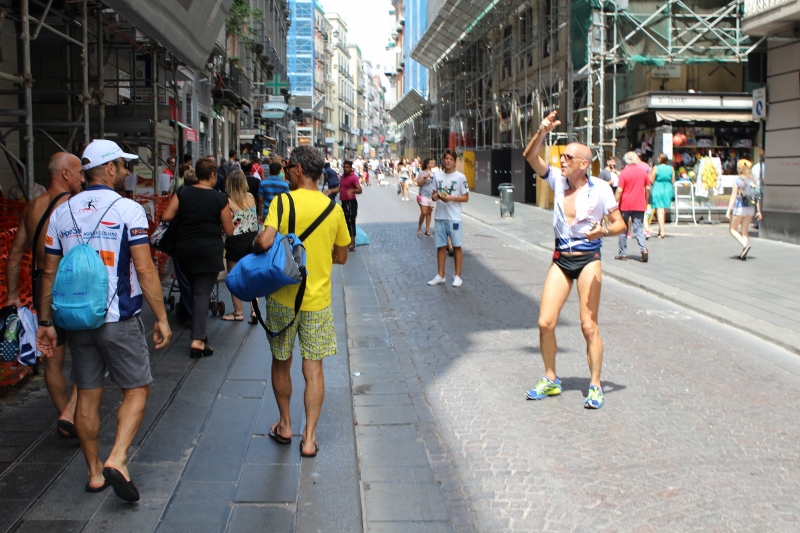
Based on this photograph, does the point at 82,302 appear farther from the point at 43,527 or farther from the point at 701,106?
the point at 701,106

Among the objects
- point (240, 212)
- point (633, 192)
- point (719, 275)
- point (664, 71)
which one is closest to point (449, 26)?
point (664, 71)

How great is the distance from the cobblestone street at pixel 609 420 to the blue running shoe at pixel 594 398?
0.06 m

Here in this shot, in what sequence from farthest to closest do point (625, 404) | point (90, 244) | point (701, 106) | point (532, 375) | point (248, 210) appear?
1. point (701, 106)
2. point (248, 210)
3. point (532, 375)
4. point (625, 404)
5. point (90, 244)

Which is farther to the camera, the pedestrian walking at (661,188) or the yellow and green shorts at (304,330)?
the pedestrian walking at (661,188)

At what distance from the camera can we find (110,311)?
4250 mm

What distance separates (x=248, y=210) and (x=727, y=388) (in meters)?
4.72

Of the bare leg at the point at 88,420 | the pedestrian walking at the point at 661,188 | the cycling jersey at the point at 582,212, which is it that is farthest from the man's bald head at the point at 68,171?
the pedestrian walking at the point at 661,188

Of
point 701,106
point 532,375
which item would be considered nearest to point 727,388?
point 532,375

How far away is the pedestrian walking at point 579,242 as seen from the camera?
594 cm

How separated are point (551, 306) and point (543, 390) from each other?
623mm

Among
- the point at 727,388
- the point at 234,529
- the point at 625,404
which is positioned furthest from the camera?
the point at 727,388

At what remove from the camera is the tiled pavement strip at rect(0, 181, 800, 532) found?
419cm

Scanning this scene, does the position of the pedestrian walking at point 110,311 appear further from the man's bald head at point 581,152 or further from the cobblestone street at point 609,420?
the man's bald head at point 581,152

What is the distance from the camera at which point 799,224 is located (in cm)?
1641
